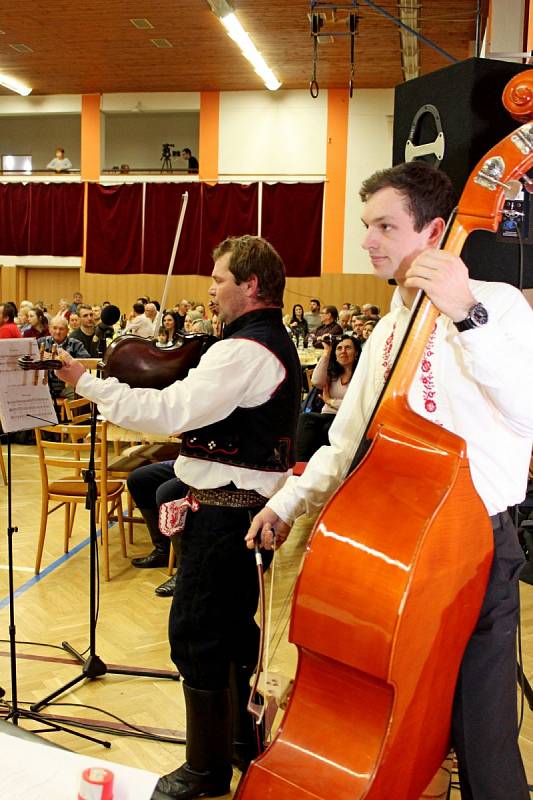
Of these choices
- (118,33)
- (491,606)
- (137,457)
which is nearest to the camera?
(491,606)

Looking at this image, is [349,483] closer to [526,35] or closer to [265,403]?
[265,403]

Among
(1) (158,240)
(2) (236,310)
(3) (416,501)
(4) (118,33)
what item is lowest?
(3) (416,501)

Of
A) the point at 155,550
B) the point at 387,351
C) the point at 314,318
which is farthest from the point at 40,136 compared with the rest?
the point at 387,351

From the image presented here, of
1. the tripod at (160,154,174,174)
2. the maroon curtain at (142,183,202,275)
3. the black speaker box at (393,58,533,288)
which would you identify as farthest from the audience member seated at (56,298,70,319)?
the black speaker box at (393,58,533,288)

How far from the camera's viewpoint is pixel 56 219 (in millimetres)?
15102

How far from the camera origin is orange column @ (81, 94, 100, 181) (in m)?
14.8

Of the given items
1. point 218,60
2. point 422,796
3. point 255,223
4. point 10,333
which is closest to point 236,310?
point 422,796

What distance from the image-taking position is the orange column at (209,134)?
14258mm

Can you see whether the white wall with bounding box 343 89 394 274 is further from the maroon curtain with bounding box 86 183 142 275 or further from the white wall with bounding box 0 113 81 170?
the white wall with bounding box 0 113 81 170

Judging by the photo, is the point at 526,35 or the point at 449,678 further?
the point at 526,35

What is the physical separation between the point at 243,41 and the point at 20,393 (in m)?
9.94

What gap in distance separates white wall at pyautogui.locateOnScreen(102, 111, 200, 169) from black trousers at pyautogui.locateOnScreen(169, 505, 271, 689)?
55.0ft

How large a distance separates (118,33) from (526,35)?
795cm

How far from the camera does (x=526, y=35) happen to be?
4.68 m
